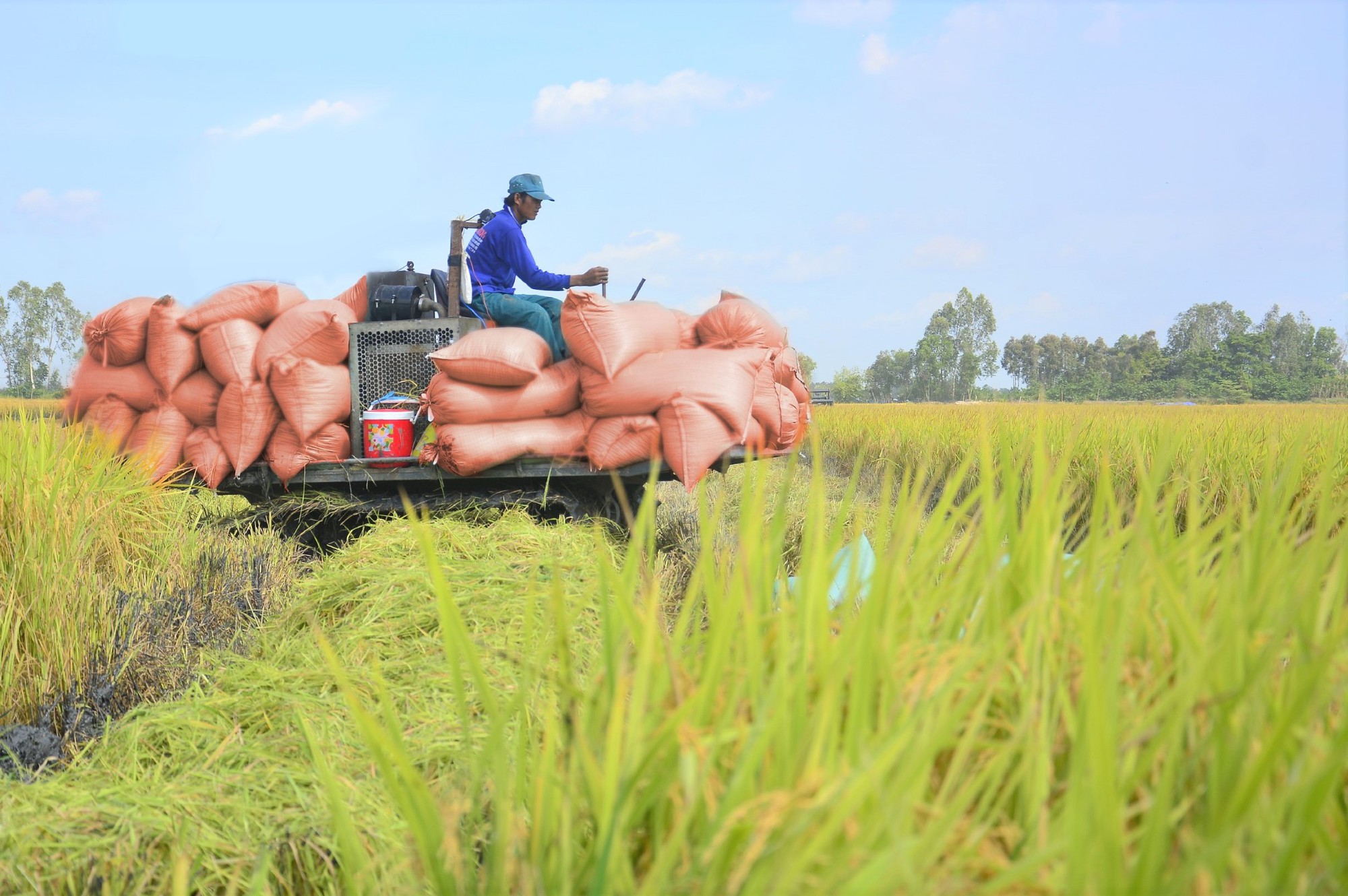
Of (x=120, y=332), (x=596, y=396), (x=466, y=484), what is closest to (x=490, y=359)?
(x=596, y=396)

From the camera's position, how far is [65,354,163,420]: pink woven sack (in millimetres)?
4973

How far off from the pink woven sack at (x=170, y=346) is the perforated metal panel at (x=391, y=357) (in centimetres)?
84

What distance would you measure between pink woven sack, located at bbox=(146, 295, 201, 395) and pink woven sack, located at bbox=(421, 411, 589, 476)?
145 centimetres

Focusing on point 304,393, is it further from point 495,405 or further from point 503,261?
point 503,261

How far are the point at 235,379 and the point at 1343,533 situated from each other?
4.67 m

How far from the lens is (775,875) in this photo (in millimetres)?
798

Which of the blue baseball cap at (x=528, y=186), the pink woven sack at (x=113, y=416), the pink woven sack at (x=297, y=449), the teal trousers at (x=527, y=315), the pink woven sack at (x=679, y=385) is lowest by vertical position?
the pink woven sack at (x=297, y=449)

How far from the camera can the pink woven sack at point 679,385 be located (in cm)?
431

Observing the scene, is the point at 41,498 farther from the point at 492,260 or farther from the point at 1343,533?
the point at 1343,533

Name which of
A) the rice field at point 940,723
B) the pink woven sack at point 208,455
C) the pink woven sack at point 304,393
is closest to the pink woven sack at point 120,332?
the pink woven sack at point 208,455

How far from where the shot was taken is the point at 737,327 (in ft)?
15.6

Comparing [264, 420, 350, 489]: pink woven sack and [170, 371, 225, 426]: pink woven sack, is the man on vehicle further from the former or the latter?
[170, 371, 225, 426]: pink woven sack

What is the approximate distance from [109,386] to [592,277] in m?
2.67

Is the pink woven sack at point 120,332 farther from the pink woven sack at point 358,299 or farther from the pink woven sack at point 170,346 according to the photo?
the pink woven sack at point 358,299
